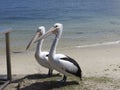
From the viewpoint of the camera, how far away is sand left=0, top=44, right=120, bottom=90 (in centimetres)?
995

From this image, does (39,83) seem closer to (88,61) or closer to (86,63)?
(86,63)

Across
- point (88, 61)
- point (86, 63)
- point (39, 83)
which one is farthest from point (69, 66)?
point (88, 61)

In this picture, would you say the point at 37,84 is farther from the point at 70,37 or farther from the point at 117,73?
the point at 70,37

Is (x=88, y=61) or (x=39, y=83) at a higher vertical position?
(x=39, y=83)

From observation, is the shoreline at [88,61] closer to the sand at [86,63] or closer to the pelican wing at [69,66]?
the sand at [86,63]

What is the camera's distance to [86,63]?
13180mm

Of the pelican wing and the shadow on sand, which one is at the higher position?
the pelican wing

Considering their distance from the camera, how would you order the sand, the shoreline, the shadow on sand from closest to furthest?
the shadow on sand, the sand, the shoreline

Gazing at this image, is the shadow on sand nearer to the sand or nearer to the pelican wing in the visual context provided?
the sand

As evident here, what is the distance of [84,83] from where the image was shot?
8.59m

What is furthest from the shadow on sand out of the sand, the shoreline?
the shoreline

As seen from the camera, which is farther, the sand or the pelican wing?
the sand

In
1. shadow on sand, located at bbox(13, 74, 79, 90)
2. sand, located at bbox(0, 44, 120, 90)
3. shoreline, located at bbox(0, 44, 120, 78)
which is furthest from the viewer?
shoreline, located at bbox(0, 44, 120, 78)

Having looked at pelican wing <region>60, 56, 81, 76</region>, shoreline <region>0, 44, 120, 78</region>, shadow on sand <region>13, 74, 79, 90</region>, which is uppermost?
pelican wing <region>60, 56, 81, 76</region>
